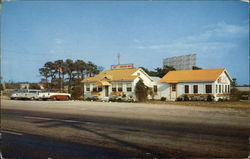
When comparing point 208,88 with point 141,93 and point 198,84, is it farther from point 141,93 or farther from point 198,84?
point 141,93

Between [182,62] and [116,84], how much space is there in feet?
57.2

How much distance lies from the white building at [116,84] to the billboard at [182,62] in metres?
10.4

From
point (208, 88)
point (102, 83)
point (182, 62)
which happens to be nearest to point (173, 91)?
point (208, 88)

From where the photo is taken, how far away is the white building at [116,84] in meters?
33.3

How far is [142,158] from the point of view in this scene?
202 inches

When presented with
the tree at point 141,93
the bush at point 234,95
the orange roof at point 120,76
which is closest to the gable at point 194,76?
the bush at point 234,95

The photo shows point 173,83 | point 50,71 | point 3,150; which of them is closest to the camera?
point 3,150

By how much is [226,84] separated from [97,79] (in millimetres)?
21715

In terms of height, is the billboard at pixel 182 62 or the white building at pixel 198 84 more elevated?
the billboard at pixel 182 62

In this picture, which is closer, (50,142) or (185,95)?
(50,142)

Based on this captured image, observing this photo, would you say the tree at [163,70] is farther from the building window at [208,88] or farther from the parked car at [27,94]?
the parked car at [27,94]

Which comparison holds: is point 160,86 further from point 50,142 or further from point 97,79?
point 50,142

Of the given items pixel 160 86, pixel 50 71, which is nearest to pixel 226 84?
pixel 160 86

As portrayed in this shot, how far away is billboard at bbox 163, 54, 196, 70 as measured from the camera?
4091 centimetres
